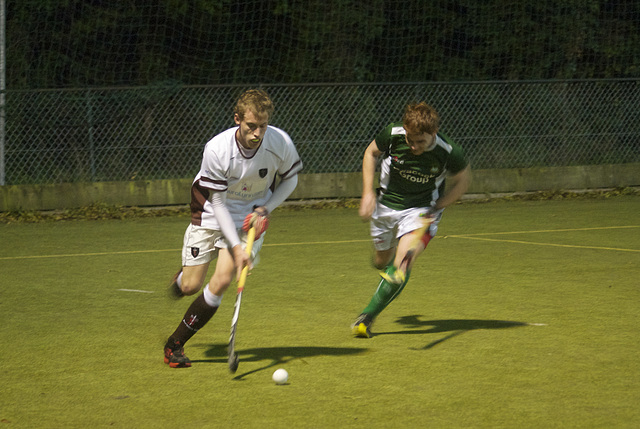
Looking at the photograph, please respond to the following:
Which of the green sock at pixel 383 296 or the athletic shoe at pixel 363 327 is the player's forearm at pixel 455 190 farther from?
the athletic shoe at pixel 363 327

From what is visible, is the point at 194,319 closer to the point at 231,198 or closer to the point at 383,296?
the point at 231,198

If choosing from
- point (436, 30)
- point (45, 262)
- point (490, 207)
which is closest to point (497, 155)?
point (490, 207)

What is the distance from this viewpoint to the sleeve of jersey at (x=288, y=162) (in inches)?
204

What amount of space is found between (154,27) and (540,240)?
10.0 m

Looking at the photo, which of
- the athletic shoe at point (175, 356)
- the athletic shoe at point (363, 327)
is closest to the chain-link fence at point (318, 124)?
the athletic shoe at point (363, 327)

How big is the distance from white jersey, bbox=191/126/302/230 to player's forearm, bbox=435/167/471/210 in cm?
107

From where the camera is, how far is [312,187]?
1368 centimetres

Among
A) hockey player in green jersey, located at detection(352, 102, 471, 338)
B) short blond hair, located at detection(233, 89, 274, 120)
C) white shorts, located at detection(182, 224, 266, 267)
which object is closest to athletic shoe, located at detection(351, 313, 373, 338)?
hockey player in green jersey, located at detection(352, 102, 471, 338)

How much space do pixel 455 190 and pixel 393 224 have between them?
0.47 m

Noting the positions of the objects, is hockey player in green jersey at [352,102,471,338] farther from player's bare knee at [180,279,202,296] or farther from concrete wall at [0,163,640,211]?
concrete wall at [0,163,640,211]

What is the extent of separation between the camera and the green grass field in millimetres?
4035

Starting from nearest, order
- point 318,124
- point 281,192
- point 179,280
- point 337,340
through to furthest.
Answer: point 281,192
point 337,340
point 179,280
point 318,124

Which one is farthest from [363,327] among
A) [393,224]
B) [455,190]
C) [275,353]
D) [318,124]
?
[318,124]

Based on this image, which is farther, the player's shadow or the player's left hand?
the player's shadow
